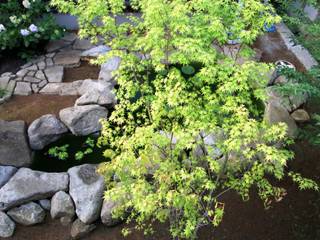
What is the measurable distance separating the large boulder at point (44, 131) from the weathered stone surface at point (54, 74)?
148 centimetres

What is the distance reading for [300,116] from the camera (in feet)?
24.8

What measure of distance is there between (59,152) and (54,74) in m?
2.33

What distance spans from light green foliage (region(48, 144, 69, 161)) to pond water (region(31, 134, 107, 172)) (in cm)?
4

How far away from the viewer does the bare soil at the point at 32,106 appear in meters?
8.06

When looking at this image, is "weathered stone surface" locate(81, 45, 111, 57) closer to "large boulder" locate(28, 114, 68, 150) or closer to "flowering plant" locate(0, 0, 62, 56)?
"flowering plant" locate(0, 0, 62, 56)

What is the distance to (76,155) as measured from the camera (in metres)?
7.39

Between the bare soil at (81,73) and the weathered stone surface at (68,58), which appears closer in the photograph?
the bare soil at (81,73)

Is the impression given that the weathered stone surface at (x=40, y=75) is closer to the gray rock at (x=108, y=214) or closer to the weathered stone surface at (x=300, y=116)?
the gray rock at (x=108, y=214)

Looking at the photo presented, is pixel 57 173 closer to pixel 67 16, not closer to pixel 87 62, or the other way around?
pixel 87 62

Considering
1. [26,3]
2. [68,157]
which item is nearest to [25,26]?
[26,3]

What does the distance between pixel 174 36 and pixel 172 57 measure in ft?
0.99

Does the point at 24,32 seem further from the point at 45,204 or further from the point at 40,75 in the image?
the point at 45,204

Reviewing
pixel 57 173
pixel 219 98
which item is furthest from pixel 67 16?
pixel 219 98

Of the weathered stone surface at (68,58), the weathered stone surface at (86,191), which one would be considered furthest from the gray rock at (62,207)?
the weathered stone surface at (68,58)
